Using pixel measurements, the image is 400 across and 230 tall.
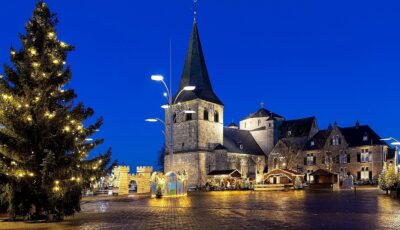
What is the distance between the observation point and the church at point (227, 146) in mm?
78062

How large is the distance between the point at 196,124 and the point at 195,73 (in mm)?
8796

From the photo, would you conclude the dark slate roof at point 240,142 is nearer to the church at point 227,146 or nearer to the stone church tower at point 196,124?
the church at point 227,146

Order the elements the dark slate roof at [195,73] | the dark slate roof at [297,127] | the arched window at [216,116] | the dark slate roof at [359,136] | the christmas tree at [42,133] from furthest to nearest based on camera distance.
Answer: the dark slate roof at [297,127]
the arched window at [216,116]
the dark slate roof at [195,73]
the dark slate roof at [359,136]
the christmas tree at [42,133]

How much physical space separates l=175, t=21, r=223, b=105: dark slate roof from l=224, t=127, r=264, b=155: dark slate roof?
10.4 meters

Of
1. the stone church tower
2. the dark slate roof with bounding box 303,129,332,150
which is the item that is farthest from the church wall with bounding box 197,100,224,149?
the dark slate roof with bounding box 303,129,332,150

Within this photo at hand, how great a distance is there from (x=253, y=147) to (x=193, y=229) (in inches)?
3278

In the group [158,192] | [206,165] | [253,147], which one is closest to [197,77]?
[206,165]

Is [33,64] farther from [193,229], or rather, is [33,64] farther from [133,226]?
[193,229]

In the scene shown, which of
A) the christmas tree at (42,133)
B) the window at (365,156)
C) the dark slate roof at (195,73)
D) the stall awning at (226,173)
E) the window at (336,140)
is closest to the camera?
the christmas tree at (42,133)

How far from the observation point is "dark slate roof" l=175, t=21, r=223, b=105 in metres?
80.1

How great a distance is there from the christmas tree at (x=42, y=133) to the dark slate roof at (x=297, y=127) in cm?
7860

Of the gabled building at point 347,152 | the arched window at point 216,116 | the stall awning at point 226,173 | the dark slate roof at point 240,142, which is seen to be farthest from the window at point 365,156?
the arched window at point 216,116

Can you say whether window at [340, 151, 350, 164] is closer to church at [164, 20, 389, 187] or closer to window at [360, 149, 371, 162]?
church at [164, 20, 389, 187]

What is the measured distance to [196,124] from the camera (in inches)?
3115
